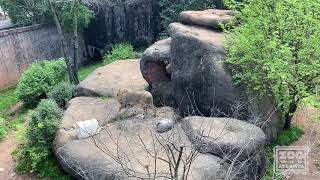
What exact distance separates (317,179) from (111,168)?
13.4 ft

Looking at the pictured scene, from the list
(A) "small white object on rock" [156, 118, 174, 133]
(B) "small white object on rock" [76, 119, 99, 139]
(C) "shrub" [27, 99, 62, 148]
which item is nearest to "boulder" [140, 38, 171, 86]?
(A) "small white object on rock" [156, 118, 174, 133]

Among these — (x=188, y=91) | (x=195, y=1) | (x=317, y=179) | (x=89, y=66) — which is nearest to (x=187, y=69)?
(x=188, y=91)

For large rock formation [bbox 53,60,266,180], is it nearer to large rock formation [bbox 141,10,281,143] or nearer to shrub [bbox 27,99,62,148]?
shrub [bbox 27,99,62,148]

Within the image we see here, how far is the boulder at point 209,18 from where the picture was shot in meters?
10.3

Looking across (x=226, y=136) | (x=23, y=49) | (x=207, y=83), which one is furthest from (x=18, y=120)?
(x=226, y=136)

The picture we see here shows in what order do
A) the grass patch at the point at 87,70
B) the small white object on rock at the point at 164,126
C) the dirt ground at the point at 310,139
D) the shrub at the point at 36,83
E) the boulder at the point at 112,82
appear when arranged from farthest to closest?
1. the grass patch at the point at 87,70
2. the shrub at the point at 36,83
3. the boulder at the point at 112,82
4. the small white object on rock at the point at 164,126
5. the dirt ground at the point at 310,139

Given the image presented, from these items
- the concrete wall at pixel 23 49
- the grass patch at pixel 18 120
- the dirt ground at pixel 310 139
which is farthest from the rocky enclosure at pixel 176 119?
the concrete wall at pixel 23 49

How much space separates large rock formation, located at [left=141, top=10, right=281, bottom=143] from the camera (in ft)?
29.6

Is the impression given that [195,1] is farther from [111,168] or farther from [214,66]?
[111,168]

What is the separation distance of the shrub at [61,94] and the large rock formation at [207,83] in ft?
8.75

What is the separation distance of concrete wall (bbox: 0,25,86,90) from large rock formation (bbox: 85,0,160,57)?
2.59 metres

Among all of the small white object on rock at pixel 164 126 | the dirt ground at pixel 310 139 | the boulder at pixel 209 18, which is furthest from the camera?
the boulder at pixel 209 18

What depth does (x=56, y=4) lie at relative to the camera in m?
15.6

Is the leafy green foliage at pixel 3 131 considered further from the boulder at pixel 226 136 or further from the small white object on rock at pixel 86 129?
the boulder at pixel 226 136
